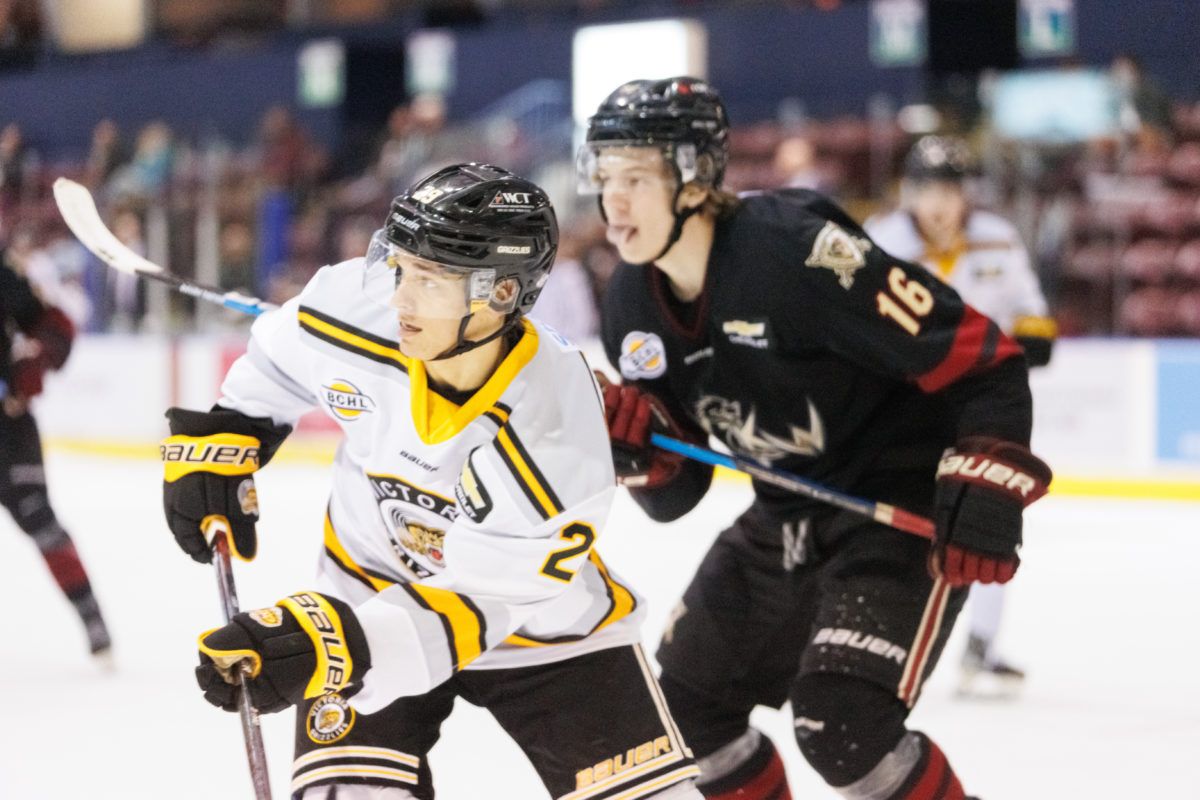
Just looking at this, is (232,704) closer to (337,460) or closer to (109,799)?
(337,460)

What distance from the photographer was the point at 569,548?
78.5 inches

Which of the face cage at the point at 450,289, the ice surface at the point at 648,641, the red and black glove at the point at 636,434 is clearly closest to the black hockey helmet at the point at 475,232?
the face cage at the point at 450,289

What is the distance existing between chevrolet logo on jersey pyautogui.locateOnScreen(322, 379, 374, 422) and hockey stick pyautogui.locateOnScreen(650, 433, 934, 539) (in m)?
0.59

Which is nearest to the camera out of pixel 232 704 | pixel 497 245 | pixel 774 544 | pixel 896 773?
pixel 232 704

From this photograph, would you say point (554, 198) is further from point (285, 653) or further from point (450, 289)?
point (285, 653)

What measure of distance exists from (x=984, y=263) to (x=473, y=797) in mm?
2263

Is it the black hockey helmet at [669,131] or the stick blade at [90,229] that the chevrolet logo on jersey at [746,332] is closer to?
the black hockey helmet at [669,131]

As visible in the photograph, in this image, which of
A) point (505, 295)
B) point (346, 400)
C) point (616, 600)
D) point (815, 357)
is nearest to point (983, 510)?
point (815, 357)

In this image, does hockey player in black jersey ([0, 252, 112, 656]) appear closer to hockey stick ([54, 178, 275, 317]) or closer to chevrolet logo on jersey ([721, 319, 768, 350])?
hockey stick ([54, 178, 275, 317])

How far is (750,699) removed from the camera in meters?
2.58

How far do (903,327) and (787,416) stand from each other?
0.27m

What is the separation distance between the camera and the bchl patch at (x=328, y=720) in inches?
82.6

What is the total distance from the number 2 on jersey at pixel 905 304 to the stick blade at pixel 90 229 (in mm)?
1258

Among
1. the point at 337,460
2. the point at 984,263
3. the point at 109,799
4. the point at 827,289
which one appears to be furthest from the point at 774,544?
the point at 984,263
